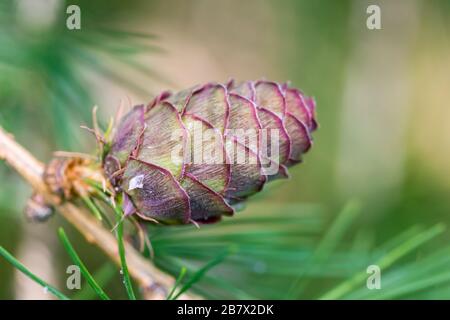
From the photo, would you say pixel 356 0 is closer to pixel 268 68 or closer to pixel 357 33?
pixel 357 33

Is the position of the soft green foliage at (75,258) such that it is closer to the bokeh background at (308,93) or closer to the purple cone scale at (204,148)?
the purple cone scale at (204,148)

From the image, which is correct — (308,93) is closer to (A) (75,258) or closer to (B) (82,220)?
(B) (82,220)

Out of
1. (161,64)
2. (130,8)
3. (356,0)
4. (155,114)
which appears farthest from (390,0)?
(155,114)

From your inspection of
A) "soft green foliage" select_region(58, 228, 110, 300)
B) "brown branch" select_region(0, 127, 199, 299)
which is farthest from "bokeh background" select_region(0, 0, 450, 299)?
"soft green foliage" select_region(58, 228, 110, 300)

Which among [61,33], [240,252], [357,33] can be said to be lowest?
[240,252]

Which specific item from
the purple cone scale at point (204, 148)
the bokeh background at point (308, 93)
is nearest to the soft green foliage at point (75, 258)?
the purple cone scale at point (204, 148)
